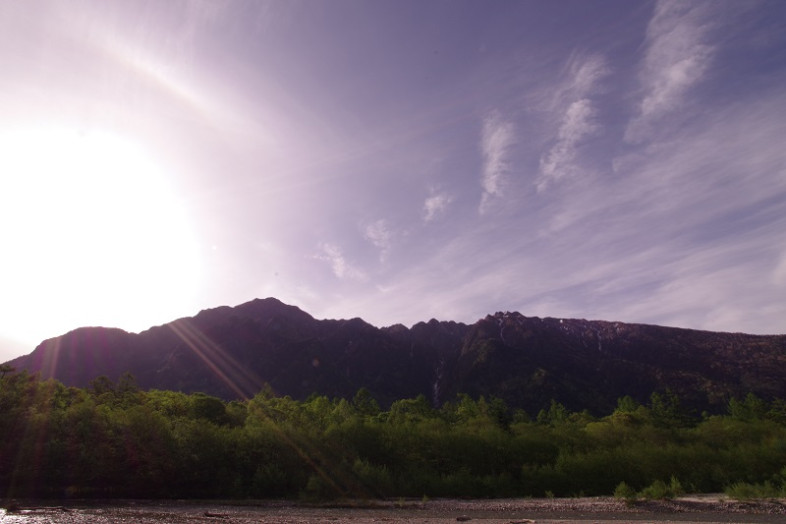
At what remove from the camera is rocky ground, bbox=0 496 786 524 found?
1934 centimetres

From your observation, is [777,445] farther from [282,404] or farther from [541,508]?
[282,404]

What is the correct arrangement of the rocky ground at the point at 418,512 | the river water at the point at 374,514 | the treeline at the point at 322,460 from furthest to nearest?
the treeline at the point at 322,460, the rocky ground at the point at 418,512, the river water at the point at 374,514

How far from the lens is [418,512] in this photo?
80.3 feet

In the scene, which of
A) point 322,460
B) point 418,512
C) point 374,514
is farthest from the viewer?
point 322,460

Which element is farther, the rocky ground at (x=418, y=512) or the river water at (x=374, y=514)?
the rocky ground at (x=418, y=512)

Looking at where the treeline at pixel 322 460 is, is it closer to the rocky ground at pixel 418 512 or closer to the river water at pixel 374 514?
the rocky ground at pixel 418 512

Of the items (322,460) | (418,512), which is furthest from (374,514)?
(322,460)

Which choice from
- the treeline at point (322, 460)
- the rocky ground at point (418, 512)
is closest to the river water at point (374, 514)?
the rocky ground at point (418, 512)

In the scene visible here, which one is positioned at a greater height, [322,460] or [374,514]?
[322,460]

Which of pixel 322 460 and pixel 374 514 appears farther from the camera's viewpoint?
pixel 322 460

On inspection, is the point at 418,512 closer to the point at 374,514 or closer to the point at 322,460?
the point at 374,514

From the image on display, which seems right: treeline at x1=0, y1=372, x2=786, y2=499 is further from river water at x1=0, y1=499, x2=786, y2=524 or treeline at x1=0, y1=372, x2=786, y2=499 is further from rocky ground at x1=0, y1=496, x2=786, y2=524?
river water at x1=0, y1=499, x2=786, y2=524

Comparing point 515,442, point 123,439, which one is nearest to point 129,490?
point 123,439

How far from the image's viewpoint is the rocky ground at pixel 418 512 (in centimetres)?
1934
